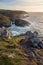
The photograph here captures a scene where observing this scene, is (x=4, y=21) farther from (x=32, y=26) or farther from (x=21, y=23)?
(x=32, y=26)

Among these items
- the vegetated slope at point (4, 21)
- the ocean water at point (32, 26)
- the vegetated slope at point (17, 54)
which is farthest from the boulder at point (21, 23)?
the vegetated slope at point (17, 54)

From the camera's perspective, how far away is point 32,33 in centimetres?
443

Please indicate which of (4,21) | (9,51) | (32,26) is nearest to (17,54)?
(9,51)

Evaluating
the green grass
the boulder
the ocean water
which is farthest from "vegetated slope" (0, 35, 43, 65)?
the boulder

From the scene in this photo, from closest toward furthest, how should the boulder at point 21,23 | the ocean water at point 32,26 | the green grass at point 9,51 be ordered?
the green grass at point 9,51, the ocean water at point 32,26, the boulder at point 21,23

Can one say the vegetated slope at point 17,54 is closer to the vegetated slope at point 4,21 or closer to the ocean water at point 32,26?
the ocean water at point 32,26

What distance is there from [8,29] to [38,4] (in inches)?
41.6

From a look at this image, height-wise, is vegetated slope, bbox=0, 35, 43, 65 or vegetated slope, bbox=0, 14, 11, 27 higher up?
vegetated slope, bbox=0, 14, 11, 27

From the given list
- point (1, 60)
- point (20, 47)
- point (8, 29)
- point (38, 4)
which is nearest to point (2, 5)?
point (8, 29)

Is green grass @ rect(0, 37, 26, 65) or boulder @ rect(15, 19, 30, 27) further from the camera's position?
boulder @ rect(15, 19, 30, 27)

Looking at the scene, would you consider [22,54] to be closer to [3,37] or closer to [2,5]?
[3,37]

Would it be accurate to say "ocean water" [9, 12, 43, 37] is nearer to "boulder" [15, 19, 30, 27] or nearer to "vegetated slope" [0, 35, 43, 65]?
"boulder" [15, 19, 30, 27]

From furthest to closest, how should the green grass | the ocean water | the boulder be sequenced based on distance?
the boulder, the ocean water, the green grass

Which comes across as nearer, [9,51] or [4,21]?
[9,51]
